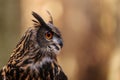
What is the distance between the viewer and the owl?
14.2 ft

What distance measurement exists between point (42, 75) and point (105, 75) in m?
2.72

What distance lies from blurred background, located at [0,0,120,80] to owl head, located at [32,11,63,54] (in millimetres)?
2237

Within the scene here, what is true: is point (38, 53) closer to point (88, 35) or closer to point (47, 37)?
point (47, 37)

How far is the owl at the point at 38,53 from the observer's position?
4320mm

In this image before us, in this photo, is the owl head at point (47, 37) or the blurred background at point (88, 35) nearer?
the owl head at point (47, 37)

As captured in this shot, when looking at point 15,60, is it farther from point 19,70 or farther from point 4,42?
point 4,42

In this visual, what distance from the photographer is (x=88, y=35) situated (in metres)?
6.77

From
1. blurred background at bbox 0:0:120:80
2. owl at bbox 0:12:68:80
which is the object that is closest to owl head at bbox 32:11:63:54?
owl at bbox 0:12:68:80

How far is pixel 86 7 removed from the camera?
673cm

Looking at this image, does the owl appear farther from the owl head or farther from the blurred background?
the blurred background

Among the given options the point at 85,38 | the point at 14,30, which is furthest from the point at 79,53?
the point at 14,30

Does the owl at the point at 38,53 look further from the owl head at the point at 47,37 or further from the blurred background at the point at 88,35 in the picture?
the blurred background at the point at 88,35

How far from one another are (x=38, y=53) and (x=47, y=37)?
11cm

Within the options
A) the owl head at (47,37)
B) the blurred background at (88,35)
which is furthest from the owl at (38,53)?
the blurred background at (88,35)
